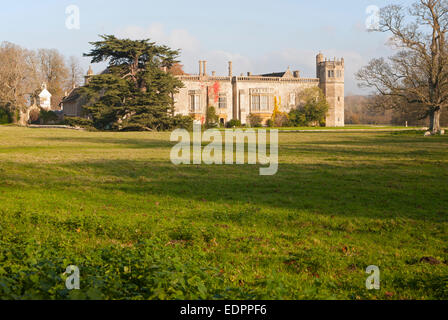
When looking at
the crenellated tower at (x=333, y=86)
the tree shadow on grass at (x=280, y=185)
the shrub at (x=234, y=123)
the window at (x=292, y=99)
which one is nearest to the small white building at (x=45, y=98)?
the shrub at (x=234, y=123)

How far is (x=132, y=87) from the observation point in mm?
46469

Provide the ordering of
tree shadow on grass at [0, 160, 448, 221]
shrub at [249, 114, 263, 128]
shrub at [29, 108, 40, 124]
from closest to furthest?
1. tree shadow on grass at [0, 160, 448, 221]
2. shrub at [249, 114, 263, 128]
3. shrub at [29, 108, 40, 124]

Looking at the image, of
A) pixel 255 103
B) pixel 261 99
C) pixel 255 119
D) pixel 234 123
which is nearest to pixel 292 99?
pixel 261 99

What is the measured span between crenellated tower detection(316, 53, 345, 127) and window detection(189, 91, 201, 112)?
58.0ft

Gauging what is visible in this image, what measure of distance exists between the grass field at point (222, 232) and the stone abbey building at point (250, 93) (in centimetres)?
4659

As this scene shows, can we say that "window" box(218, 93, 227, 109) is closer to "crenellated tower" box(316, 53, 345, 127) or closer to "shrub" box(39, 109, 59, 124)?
"crenellated tower" box(316, 53, 345, 127)

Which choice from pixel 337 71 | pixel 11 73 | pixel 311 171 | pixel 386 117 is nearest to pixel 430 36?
pixel 311 171

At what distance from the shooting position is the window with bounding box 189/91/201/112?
2313 inches

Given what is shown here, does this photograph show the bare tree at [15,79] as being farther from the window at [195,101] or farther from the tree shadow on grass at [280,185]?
the tree shadow on grass at [280,185]

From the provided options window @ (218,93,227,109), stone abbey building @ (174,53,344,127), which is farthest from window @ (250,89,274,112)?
window @ (218,93,227,109)

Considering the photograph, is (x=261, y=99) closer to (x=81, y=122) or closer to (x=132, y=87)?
(x=132, y=87)

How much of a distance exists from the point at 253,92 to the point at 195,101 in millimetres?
7853

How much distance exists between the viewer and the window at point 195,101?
5875 cm
